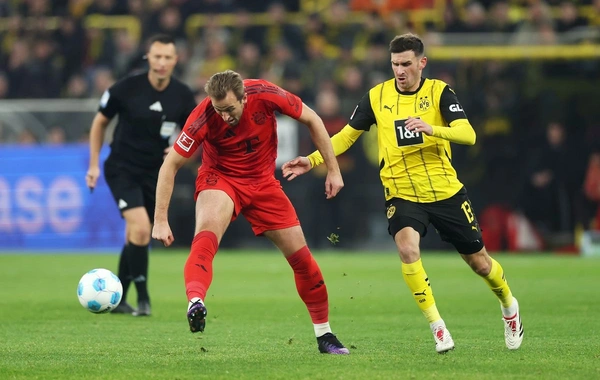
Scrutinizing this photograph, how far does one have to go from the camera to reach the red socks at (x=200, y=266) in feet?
21.9

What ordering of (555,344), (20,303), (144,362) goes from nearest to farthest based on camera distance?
(144,362)
(555,344)
(20,303)

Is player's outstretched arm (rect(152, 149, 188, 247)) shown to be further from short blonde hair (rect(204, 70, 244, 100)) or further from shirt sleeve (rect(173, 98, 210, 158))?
short blonde hair (rect(204, 70, 244, 100))

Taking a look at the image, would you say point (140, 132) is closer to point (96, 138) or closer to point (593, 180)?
point (96, 138)

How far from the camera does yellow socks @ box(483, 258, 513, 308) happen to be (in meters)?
7.81

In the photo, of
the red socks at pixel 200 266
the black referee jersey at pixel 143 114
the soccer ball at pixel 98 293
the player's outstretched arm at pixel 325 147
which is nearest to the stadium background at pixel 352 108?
the black referee jersey at pixel 143 114

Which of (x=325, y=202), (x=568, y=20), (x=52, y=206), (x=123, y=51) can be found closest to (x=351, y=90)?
(x=325, y=202)

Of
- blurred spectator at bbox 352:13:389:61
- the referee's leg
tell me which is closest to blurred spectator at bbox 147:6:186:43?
blurred spectator at bbox 352:13:389:61

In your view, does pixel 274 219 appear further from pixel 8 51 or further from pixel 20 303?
pixel 8 51

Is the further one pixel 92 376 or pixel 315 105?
pixel 315 105

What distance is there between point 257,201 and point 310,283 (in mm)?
698

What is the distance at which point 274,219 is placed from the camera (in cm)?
732

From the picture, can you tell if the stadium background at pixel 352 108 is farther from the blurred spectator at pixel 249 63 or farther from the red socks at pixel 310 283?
the red socks at pixel 310 283

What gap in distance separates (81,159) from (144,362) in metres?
12.5

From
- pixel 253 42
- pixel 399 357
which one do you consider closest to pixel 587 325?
pixel 399 357
